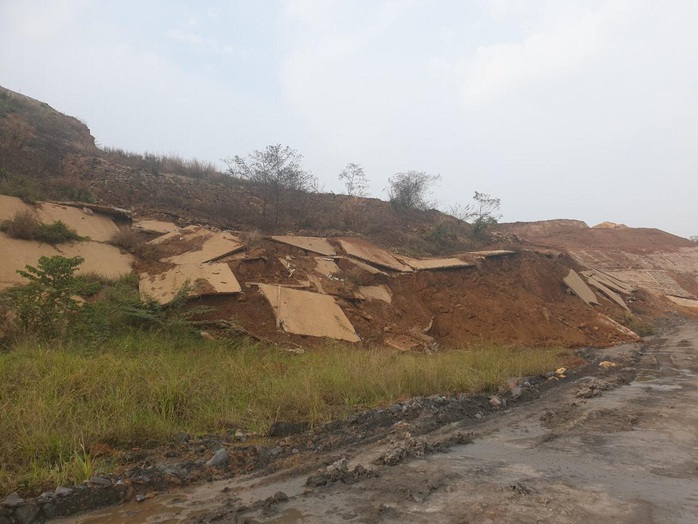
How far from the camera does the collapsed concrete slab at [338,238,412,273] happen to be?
12.6m

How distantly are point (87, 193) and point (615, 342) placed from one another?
47.4ft

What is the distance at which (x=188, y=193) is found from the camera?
1648cm

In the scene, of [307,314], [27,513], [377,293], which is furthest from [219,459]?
[377,293]

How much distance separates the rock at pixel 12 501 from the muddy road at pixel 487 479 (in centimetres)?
36

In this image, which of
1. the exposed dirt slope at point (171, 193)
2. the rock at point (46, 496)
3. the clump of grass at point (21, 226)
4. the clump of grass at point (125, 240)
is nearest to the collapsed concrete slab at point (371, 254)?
the exposed dirt slope at point (171, 193)

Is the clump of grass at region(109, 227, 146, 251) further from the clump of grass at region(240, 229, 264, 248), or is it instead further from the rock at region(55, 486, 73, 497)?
the rock at region(55, 486, 73, 497)

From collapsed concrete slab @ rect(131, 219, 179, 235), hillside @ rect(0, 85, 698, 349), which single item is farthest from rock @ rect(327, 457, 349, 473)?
collapsed concrete slab @ rect(131, 219, 179, 235)

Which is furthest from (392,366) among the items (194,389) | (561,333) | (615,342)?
(615,342)

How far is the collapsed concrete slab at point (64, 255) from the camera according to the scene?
8.12m

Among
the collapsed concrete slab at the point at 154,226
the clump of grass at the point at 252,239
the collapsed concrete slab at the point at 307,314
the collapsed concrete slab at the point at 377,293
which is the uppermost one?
the collapsed concrete slab at the point at 154,226

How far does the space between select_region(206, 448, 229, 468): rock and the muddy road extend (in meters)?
0.27

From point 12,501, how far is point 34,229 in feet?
25.9

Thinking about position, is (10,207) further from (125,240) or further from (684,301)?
(684,301)

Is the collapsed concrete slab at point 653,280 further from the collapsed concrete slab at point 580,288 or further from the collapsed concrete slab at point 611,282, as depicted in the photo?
the collapsed concrete slab at point 580,288
